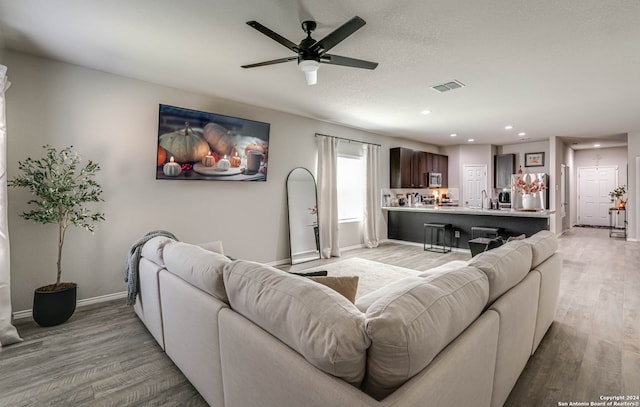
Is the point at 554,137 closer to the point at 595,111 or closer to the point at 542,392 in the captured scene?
the point at 595,111

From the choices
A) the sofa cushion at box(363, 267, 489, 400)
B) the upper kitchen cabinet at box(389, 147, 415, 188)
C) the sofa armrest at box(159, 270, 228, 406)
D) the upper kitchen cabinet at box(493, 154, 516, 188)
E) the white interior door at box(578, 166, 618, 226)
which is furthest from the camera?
the white interior door at box(578, 166, 618, 226)

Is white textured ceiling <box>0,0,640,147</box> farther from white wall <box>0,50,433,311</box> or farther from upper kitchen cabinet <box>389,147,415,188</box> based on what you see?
upper kitchen cabinet <box>389,147,415,188</box>

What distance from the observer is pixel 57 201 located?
2795 millimetres

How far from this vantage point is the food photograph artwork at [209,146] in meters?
3.71

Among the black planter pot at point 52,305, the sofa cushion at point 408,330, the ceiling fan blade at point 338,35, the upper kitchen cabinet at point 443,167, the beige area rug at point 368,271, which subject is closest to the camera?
the sofa cushion at point 408,330

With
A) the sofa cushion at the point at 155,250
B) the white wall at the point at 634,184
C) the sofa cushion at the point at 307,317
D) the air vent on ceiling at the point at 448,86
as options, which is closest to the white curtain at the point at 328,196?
the air vent on ceiling at the point at 448,86

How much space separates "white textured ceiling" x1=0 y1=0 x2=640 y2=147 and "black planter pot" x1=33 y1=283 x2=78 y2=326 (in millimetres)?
2293

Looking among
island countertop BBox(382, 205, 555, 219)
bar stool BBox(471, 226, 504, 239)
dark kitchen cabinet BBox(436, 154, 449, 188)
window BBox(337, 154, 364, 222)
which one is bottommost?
bar stool BBox(471, 226, 504, 239)

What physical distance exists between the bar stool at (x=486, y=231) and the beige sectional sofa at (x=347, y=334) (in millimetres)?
3721

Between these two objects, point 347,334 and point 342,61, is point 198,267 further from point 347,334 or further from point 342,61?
point 342,61

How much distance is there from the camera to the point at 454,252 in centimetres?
598

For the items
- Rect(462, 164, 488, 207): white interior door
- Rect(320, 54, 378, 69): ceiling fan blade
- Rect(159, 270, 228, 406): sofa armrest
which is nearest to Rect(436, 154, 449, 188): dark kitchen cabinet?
Rect(462, 164, 488, 207): white interior door

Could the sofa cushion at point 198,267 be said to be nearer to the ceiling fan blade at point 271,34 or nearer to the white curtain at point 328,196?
the ceiling fan blade at point 271,34

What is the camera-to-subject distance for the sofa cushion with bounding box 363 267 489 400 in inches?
35.9
